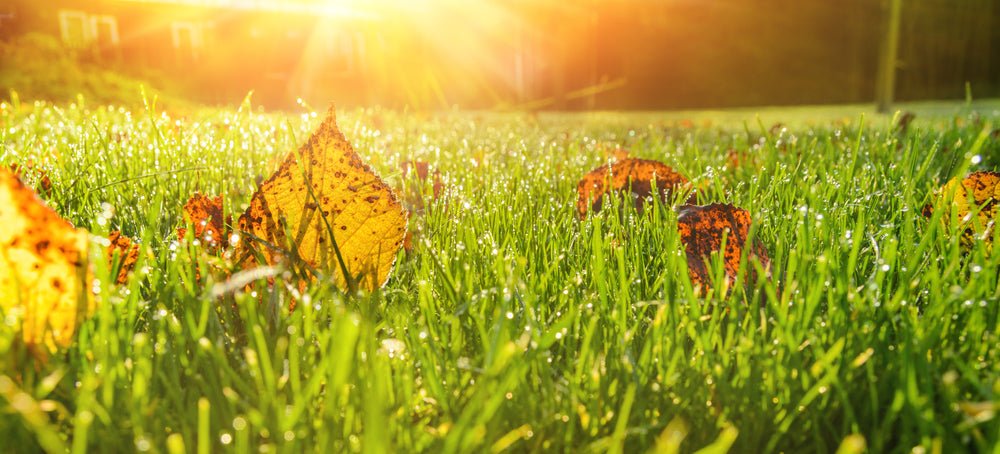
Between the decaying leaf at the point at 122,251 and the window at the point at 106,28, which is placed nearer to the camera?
the decaying leaf at the point at 122,251

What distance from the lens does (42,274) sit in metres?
0.77

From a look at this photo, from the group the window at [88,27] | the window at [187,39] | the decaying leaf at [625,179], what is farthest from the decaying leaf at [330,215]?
the window at [187,39]

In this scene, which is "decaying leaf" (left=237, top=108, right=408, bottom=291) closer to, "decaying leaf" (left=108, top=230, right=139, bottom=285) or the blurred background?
"decaying leaf" (left=108, top=230, right=139, bottom=285)

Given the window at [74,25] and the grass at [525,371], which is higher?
the window at [74,25]

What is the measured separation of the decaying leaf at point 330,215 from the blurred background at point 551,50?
13.0 metres

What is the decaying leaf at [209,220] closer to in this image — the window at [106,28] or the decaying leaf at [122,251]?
the decaying leaf at [122,251]

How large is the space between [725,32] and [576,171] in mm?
15402

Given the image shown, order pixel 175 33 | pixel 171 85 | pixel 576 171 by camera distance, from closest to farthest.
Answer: pixel 576 171
pixel 171 85
pixel 175 33

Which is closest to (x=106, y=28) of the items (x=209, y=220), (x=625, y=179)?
(x=625, y=179)

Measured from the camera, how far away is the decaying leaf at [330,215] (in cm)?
104

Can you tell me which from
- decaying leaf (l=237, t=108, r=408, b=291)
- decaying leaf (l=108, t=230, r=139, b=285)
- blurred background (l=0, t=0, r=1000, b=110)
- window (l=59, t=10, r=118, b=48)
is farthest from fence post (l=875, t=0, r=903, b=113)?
window (l=59, t=10, r=118, b=48)

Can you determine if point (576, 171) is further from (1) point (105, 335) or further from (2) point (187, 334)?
(1) point (105, 335)

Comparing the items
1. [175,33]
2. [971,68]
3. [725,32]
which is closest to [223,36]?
[175,33]

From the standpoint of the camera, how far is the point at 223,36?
14.9 metres
